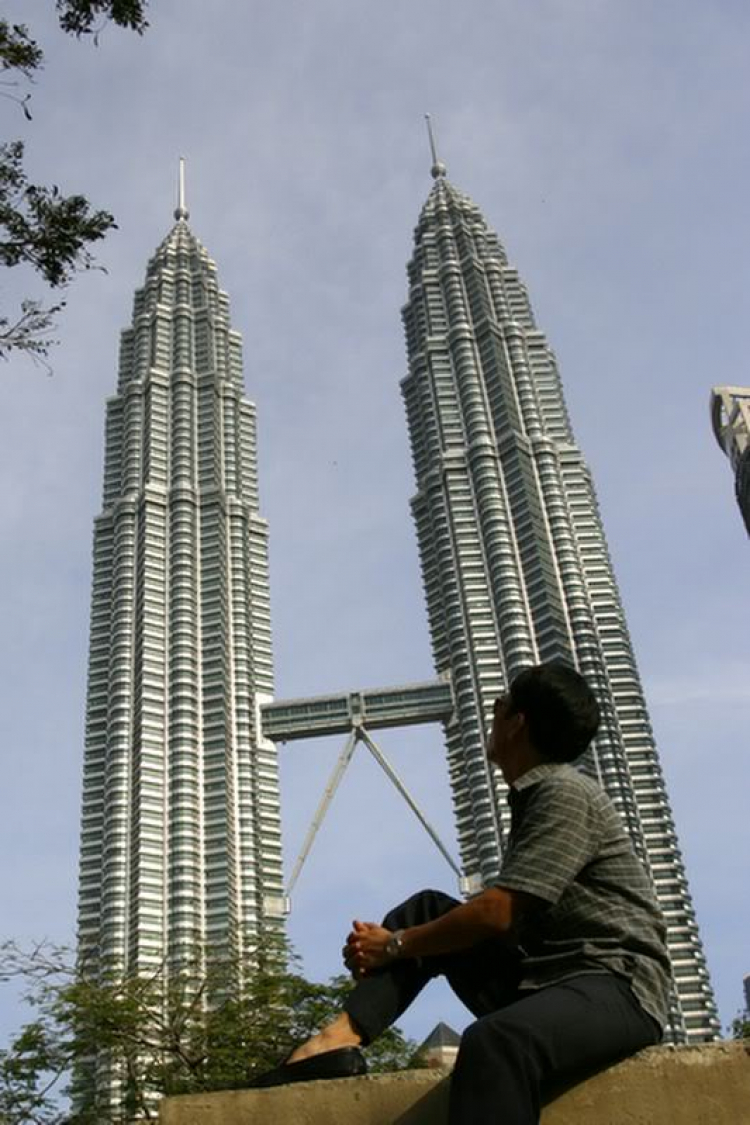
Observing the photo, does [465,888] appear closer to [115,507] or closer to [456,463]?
[456,463]

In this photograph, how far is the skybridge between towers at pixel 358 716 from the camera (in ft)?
284

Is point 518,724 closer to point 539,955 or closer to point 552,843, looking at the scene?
point 552,843

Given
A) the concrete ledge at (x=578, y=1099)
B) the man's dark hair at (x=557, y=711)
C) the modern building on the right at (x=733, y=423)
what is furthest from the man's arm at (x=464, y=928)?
the modern building on the right at (x=733, y=423)

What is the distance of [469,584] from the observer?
88250 millimetres

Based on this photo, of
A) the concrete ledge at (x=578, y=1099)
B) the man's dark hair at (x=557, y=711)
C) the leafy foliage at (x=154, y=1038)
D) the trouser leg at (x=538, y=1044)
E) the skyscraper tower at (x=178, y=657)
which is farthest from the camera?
the skyscraper tower at (x=178, y=657)

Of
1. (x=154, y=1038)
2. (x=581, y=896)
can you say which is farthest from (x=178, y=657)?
(x=581, y=896)

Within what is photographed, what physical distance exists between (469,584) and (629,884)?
280 ft

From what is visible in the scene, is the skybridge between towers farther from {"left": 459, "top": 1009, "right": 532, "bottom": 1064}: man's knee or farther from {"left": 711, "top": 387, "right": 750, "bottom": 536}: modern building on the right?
{"left": 459, "top": 1009, "right": 532, "bottom": 1064}: man's knee

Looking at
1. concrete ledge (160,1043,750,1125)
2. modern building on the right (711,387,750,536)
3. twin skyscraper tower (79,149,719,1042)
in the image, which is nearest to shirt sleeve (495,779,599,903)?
concrete ledge (160,1043,750,1125)

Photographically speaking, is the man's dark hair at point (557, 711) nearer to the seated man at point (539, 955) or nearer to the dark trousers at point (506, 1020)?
the seated man at point (539, 955)

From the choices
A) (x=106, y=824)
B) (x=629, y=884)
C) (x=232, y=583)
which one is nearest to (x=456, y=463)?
(x=232, y=583)

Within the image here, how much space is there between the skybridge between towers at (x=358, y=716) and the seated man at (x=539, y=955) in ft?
273

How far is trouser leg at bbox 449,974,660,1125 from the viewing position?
8.36 ft

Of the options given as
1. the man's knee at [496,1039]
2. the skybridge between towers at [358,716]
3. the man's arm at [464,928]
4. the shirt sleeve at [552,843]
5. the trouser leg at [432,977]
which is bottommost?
the man's knee at [496,1039]
